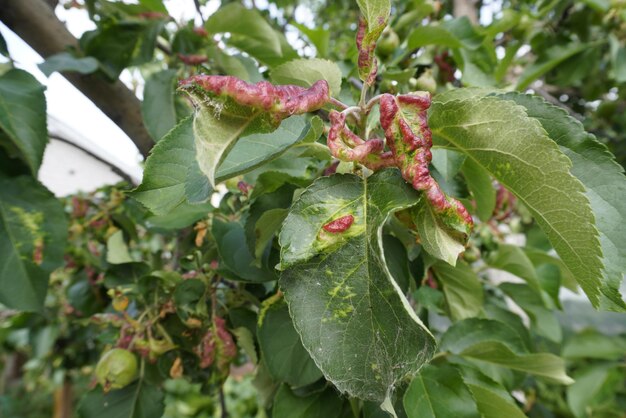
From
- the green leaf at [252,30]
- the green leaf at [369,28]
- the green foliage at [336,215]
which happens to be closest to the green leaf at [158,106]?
the green foliage at [336,215]

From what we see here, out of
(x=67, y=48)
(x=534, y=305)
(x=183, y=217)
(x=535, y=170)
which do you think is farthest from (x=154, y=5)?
(x=534, y=305)

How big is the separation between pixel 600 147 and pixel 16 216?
29.1 inches

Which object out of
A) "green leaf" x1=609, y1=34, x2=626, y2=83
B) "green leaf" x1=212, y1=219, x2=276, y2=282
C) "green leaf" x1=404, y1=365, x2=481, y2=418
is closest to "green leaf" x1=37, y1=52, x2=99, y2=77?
"green leaf" x1=212, y1=219, x2=276, y2=282

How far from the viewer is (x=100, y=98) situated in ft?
2.60

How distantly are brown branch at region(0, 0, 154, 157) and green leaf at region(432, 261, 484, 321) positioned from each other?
598 millimetres

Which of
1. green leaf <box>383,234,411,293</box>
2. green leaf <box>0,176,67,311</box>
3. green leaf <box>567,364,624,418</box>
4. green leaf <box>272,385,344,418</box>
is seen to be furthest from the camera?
green leaf <box>567,364,624,418</box>

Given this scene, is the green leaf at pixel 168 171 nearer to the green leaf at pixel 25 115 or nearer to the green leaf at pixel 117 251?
the green leaf at pixel 25 115

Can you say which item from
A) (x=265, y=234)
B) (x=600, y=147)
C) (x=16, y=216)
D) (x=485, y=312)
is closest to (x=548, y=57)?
(x=485, y=312)

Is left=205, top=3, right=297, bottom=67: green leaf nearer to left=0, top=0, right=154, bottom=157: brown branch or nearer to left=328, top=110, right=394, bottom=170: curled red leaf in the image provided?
left=0, top=0, right=154, bottom=157: brown branch

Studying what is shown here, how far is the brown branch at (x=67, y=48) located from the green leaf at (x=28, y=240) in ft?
0.67

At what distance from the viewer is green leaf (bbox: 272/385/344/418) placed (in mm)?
504

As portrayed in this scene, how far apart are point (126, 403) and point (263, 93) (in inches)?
24.6

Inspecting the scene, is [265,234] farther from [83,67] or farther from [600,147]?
[83,67]

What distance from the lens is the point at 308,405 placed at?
511mm
